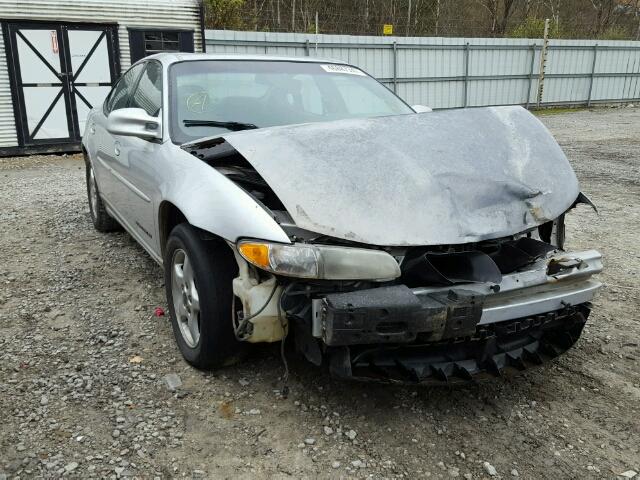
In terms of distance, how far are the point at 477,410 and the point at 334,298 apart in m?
0.97

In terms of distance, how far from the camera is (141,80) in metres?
4.23

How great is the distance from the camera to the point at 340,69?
425 cm

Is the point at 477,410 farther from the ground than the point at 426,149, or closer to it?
closer to it

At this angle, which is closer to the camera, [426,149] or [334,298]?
[334,298]

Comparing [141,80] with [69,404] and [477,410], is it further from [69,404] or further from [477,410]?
[477,410]

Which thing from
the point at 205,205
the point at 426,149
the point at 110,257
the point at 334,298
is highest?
the point at 426,149

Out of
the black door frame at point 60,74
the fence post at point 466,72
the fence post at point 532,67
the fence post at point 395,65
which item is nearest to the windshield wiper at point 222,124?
the black door frame at point 60,74

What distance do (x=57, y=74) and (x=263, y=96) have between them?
8.64 metres

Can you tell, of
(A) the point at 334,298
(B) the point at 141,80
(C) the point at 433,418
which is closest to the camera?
(A) the point at 334,298

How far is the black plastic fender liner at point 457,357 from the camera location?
2322 millimetres

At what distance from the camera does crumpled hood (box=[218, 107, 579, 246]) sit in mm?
2357

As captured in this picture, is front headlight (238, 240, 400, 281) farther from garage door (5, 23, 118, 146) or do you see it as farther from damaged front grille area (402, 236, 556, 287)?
garage door (5, 23, 118, 146)

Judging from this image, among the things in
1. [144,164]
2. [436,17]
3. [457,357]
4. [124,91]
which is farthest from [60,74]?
[436,17]

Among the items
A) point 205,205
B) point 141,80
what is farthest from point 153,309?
point 141,80
